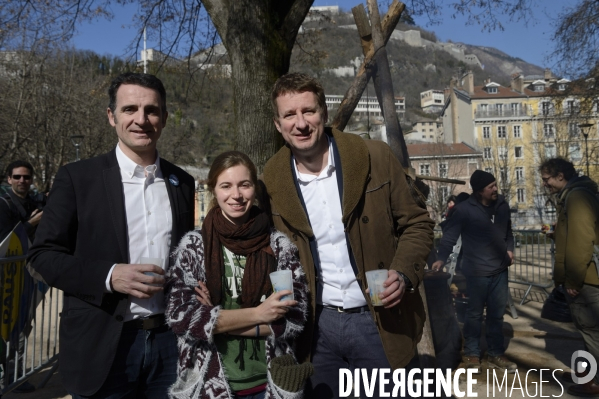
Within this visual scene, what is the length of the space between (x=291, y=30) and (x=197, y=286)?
3138mm

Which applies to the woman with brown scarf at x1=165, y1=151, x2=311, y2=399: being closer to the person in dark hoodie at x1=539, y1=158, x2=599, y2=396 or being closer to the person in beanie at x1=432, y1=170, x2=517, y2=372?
the person in dark hoodie at x1=539, y1=158, x2=599, y2=396

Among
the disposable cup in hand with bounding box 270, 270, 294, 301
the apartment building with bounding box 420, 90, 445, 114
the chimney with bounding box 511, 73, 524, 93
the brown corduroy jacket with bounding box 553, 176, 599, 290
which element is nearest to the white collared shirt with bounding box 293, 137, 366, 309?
the disposable cup in hand with bounding box 270, 270, 294, 301

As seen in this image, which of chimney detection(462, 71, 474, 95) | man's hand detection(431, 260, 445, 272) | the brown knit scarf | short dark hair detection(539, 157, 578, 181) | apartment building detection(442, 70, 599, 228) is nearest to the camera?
the brown knit scarf

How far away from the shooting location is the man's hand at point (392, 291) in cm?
235

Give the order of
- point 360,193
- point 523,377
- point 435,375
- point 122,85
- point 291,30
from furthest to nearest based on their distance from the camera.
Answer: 1. point 523,377
2. point 291,30
3. point 435,375
4. point 360,193
5. point 122,85

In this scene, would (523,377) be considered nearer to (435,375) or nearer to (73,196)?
(435,375)

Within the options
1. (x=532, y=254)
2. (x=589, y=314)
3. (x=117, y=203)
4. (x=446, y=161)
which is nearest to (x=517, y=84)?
(x=446, y=161)

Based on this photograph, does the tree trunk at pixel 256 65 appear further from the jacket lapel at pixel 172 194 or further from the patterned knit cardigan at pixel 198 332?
the patterned knit cardigan at pixel 198 332

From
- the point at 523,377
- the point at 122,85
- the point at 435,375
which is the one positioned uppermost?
the point at 122,85

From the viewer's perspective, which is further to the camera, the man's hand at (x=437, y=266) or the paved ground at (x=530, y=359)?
the man's hand at (x=437, y=266)

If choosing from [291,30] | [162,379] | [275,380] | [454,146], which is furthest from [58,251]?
[454,146]

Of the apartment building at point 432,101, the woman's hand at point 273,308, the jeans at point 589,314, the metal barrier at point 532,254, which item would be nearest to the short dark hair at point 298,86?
the woman's hand at point 273,308

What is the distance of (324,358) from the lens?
2605 millimetres

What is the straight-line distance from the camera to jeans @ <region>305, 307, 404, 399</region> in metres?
2.56
